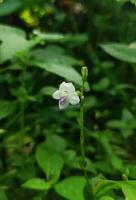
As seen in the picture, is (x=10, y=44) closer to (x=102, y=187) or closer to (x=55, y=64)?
(x=55, y=64)

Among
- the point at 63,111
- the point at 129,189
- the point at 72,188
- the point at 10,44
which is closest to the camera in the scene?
the point at 129,189

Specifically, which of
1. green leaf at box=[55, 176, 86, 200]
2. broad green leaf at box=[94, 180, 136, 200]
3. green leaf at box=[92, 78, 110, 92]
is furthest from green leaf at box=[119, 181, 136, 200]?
green leaf at box=[92, 78, 110, 92]

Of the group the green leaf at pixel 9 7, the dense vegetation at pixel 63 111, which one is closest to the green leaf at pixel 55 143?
the dense vegetation at pixel 63 111

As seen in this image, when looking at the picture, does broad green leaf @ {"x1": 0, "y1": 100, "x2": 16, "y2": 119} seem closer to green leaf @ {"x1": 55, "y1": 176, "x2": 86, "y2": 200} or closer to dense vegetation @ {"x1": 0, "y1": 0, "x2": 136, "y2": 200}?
dense vegetation @ {"x1": 0, "y1": 0, "x2": 136, "y2": 200}

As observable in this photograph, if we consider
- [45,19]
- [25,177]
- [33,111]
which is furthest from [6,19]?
[25,177]

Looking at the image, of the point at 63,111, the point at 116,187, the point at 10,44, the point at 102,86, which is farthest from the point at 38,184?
the point at 102,86

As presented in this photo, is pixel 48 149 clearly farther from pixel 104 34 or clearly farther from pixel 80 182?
pixel 104 34

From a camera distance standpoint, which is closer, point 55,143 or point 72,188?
point 72,188
